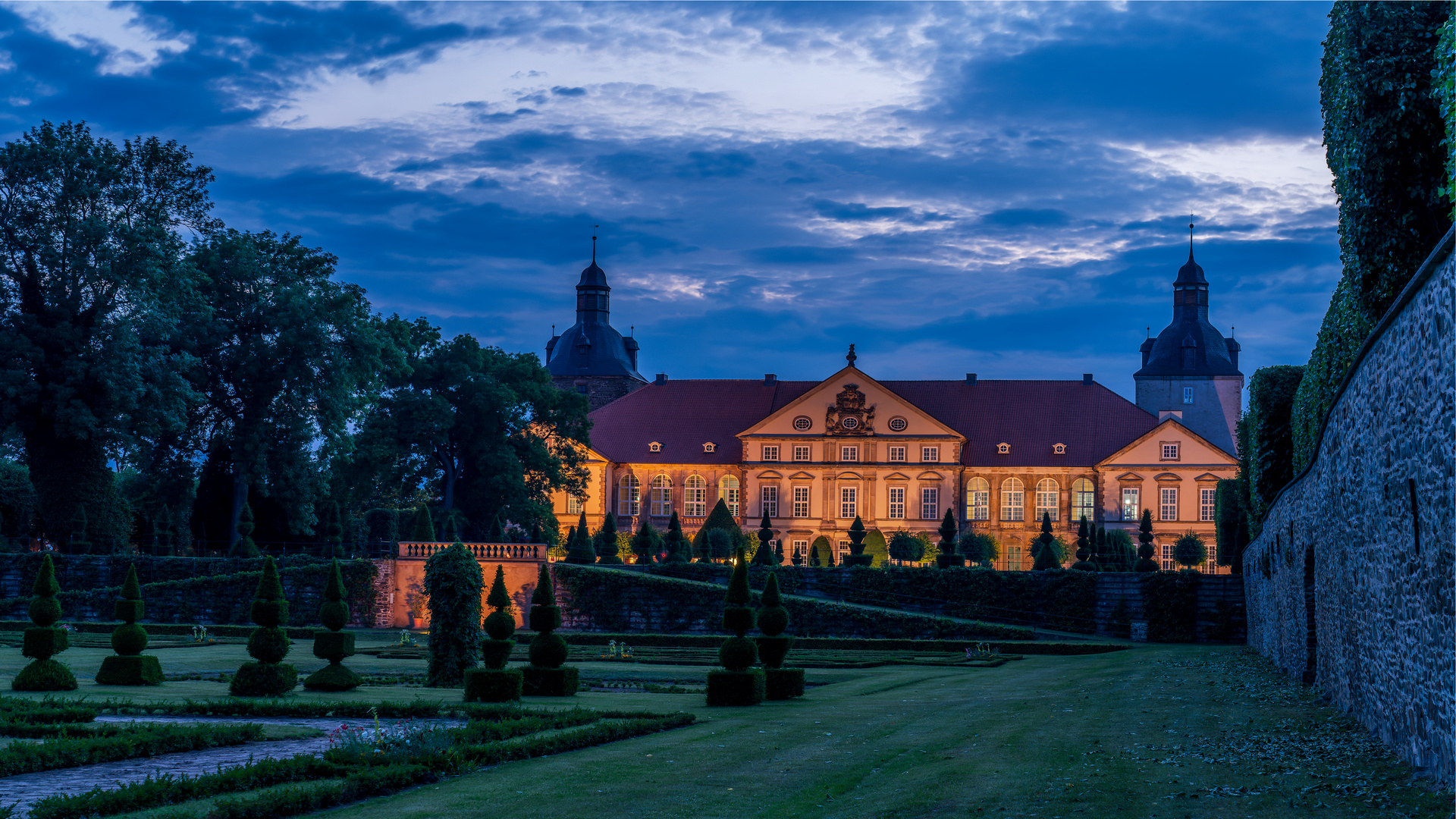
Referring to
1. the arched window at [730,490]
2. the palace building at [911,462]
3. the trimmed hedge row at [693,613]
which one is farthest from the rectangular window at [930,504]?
the trimmed hedge row at [693,613]

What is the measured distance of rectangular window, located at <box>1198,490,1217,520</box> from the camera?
7156 centimetres

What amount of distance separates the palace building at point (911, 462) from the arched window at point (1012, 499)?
0.08 metres

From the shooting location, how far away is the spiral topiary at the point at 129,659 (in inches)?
952

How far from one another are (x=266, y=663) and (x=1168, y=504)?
59.1m

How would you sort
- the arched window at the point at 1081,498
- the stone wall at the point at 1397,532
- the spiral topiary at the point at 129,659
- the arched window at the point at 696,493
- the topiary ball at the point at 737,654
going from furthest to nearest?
the arched window at the point at 696,493 < the arched window at the point at 1081,498 < the spiral topiary at the point at 129,659 < the topiary ball at the point at 737,654 < the stone wall at the point at 1397,532

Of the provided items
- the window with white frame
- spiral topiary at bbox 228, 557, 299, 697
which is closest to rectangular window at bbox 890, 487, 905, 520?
the window with white frame

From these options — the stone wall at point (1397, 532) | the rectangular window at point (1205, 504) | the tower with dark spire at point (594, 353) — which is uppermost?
the tower with dark spire at point (594, 353)

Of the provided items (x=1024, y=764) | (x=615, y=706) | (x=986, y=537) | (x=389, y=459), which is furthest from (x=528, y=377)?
(x=1024, y=764)

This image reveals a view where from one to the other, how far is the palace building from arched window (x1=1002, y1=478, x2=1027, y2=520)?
8cm

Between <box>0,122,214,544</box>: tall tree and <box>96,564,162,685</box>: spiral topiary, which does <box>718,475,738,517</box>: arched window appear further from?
<box>96,564,162,685</box>: spiral topiary

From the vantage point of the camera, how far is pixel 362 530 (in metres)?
62.2

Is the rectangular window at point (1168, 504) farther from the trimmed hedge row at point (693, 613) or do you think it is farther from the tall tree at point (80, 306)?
the tall tree at point (80, 306)

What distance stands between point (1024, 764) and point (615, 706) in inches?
366

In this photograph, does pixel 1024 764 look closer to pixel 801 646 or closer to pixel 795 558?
pixel 801 646
